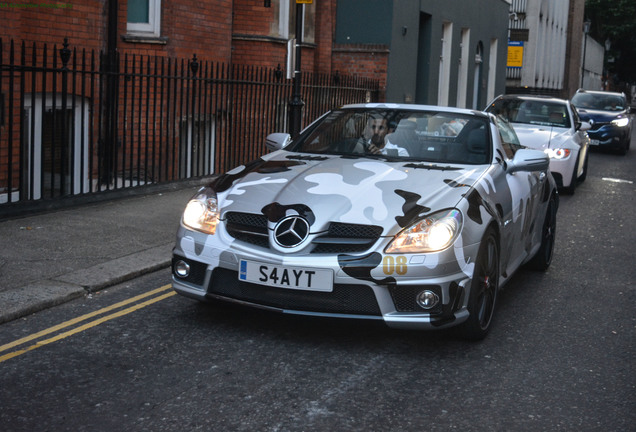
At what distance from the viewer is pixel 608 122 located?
24375mm

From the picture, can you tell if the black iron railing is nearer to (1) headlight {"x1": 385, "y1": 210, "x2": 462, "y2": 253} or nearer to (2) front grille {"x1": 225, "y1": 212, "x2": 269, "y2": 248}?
(2) front grille {"x1": 225, "y1": 212, "x2": 269, "y2": 248}

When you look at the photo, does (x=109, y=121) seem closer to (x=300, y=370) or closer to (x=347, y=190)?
(x=347, y=190)

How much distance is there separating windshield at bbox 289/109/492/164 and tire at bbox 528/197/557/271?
1.38m

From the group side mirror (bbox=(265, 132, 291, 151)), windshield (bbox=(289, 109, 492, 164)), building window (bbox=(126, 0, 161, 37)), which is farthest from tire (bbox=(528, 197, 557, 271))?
building window (bbox=(126, 0, 161, 37))

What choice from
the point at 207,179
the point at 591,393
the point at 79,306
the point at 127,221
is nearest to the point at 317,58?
the point at 207,179

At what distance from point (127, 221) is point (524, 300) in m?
4.48

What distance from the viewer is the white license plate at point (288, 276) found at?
504 centimetres

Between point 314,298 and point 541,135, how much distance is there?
1024 cm

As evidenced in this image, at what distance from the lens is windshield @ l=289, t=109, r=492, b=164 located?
6.52 m

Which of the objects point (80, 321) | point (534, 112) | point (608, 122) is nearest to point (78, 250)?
point (80, 321)

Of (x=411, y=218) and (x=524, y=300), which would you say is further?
(x=524, y=300)

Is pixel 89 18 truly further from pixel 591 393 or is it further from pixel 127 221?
pixel 591 393

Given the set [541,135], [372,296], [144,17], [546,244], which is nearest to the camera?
[372,296]

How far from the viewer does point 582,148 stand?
15312mm
